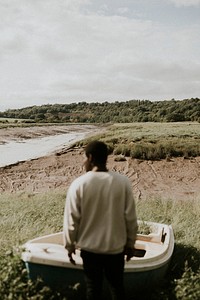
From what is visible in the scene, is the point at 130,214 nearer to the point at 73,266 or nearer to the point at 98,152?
the point at 98,152

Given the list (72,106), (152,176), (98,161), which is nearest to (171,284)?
(98,161)

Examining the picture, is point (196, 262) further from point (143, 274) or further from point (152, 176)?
point (152, 176)

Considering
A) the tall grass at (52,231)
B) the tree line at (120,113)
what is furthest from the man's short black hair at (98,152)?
the tree line at (120,113)

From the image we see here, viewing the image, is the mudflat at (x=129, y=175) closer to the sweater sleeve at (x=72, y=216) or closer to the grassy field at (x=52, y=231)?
the grassy field at (x=52, y=231)

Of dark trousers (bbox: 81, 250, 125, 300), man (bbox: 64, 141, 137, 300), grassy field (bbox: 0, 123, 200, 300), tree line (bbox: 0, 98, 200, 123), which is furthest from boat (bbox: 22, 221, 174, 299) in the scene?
tree line (bbox: 0, 98, 200, 123)

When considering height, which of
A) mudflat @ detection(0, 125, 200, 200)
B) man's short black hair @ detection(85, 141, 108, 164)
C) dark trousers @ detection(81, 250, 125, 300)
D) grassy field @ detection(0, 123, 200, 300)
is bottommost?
mudflat @ detection(0, 125, 200, 200)

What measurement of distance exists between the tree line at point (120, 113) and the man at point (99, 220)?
252 feet

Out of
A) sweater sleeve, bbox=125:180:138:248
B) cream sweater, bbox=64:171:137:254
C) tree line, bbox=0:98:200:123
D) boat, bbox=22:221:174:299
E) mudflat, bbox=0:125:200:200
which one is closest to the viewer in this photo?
cream sweater, bbox=64:171:137:254

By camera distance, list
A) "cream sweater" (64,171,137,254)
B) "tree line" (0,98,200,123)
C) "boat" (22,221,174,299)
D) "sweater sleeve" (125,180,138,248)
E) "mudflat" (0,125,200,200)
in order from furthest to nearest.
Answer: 1. "tree line" (0,98,200,123)
2. "mudflat" (0,125,200,200)
3. "boat" (22,221,174,299)
4. "sweater sleeve" (125,180,138,248)
5. "cream sweater" (64,171,137,254)

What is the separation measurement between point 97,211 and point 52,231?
3428 mm

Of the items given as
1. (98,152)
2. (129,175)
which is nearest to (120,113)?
→ (129,175)

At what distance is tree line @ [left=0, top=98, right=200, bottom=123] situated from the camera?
88.4 metres

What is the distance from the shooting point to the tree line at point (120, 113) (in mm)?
88394

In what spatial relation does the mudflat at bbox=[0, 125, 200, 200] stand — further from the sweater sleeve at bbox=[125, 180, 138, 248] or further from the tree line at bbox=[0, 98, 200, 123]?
the tree line at bbox=[0, 98, 200, 123]
